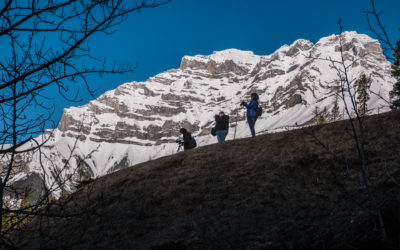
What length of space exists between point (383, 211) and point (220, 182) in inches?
215

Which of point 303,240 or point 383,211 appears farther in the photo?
point 303,240

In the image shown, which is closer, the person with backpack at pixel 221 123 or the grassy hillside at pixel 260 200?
the grassy hillside at pixel 260 200

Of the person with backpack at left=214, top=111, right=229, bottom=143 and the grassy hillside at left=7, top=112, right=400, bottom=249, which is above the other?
the person with backpack at left=214, top=111, right=229, bottom=143

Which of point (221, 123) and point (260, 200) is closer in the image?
point (260, 200)

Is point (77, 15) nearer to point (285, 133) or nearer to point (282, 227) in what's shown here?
point (282, 227)

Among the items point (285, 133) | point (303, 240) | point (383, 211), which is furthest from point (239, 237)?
point (285, 133)

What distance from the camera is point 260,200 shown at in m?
8.32

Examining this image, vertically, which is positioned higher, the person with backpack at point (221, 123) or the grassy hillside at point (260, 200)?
the person with backpack at point (221, 123)

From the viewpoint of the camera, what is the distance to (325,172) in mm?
8773

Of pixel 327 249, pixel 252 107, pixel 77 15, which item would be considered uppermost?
pixel 252 107

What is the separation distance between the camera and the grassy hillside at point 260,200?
237 inches

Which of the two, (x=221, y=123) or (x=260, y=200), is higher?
(x=221, y=123)

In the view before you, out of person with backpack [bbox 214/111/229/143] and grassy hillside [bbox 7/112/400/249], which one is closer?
grassy hillside [bbox 7/112/400/249]

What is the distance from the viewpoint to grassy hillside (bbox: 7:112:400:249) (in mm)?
6020
